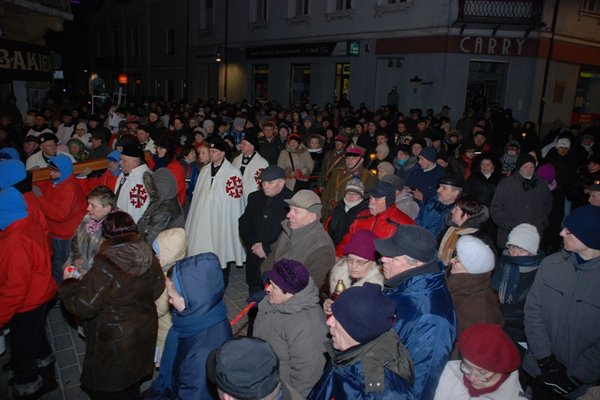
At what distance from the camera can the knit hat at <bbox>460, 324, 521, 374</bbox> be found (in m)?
2.55

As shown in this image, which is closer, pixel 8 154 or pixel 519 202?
pixel 8 154

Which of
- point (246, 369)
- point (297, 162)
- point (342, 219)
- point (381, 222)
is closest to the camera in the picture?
point (246, 369)

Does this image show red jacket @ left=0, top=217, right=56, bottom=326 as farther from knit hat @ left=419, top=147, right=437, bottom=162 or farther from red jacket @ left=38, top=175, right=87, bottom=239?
knit hat @ left=419, top=147, right=437, bottom=162

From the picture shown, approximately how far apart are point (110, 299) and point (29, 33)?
1456 centimetres

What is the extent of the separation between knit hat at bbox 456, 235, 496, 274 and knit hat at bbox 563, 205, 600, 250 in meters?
0.70

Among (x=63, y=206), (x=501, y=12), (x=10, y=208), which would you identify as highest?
(x=501, y=12)

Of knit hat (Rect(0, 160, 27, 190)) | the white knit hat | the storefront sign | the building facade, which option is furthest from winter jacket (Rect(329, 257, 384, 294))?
the storefront sign

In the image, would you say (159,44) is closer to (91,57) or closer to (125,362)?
(91,57)

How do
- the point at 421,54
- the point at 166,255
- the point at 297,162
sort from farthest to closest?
1. the point at 421,54
2. the point at 297,162
3. the point at 166,255

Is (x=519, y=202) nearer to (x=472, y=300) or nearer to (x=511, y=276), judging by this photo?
(x=511, y=276)

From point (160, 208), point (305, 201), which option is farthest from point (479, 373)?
point (160, 208)

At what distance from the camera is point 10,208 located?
3746 mm

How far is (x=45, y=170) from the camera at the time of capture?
5887 millimetres

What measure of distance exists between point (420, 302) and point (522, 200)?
14.6 ft
